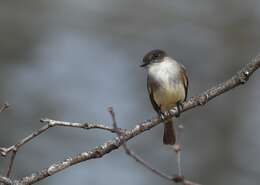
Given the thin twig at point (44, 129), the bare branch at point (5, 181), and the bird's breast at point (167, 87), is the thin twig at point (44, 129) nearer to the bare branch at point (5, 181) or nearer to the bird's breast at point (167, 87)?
the bare branch at point (5, 181)

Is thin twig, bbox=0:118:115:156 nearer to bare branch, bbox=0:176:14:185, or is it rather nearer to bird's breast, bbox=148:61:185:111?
bare branch, bbox=0:176:14:185

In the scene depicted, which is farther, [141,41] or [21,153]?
[141,41]

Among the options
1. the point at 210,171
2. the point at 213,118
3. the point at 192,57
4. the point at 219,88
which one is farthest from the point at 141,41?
the point at 219,88

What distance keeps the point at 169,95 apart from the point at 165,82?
13cm

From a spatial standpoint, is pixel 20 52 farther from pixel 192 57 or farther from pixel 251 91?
pixel 251 91

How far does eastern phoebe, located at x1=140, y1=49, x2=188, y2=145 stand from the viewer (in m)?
6.82

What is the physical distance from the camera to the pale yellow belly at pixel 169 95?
6785 mm

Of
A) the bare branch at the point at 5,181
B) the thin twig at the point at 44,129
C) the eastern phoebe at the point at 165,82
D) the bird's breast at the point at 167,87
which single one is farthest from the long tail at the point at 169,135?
the bare branch at the point at 5,181

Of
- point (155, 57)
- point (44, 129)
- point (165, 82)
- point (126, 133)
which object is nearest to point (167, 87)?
point (165, 82)

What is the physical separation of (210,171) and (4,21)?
425 centimetres

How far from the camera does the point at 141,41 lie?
13.2 metres

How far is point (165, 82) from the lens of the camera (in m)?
6.88

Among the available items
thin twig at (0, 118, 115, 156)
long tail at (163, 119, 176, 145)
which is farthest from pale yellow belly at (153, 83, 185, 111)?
thin twig at (0, 118, 115, 156)

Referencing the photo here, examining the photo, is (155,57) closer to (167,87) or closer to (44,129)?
(167,87)
